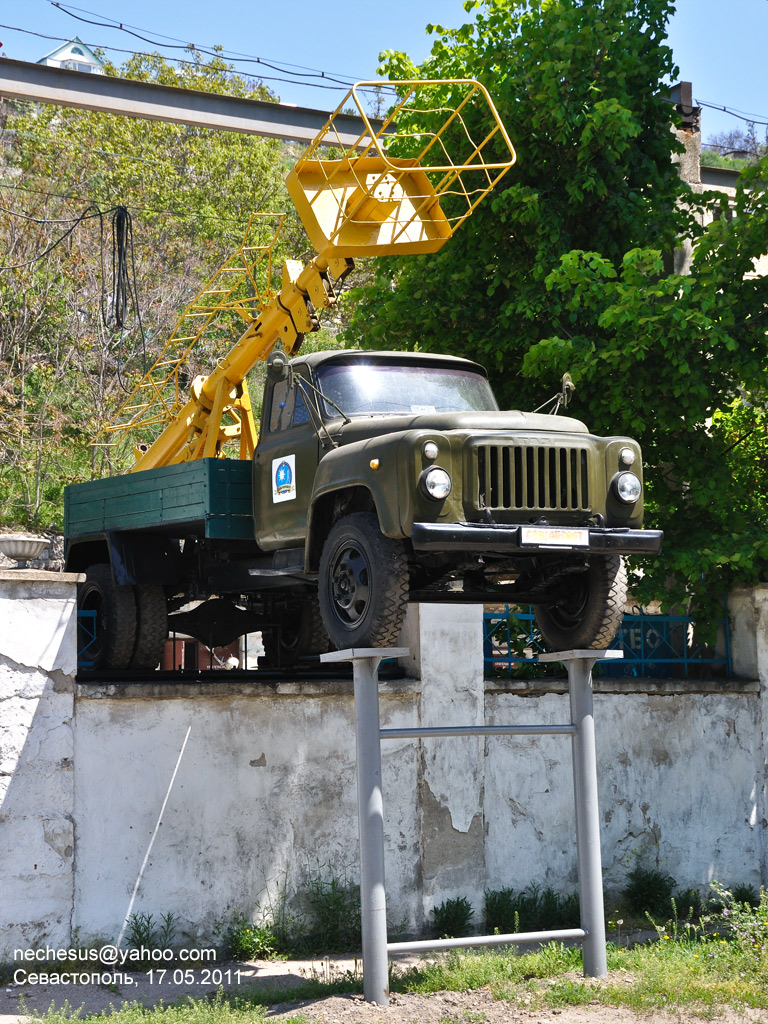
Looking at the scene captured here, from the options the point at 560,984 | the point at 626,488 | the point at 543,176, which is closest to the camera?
the point at 626,488

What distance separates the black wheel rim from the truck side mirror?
1.42 meters

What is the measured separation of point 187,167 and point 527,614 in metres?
21.5

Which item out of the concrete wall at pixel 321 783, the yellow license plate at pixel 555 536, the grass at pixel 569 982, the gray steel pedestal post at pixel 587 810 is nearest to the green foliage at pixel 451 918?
the concrete wall at pixel 321 783

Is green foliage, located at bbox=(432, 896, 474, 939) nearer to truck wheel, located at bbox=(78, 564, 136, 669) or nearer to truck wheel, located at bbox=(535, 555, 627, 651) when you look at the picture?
truck wheel, located at bbox=(535, 555, 627, 651)

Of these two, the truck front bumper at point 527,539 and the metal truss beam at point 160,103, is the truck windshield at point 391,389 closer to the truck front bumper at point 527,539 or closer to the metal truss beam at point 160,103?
the truck front bumper at point 527,539

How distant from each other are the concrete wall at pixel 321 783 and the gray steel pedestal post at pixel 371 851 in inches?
80.5

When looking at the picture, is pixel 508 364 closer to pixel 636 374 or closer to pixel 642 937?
pixel 636 374

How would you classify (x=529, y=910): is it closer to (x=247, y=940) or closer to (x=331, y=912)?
(x=331, y=912)

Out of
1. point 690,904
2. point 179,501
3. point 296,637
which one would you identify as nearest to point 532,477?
point 179,501

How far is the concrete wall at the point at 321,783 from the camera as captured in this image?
26.3ft

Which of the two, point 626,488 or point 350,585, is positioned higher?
point 626,488

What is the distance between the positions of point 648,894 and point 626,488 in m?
4.63

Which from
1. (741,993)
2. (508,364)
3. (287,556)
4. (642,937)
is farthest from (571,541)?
(508,364)

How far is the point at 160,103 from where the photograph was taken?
51.4 ft
